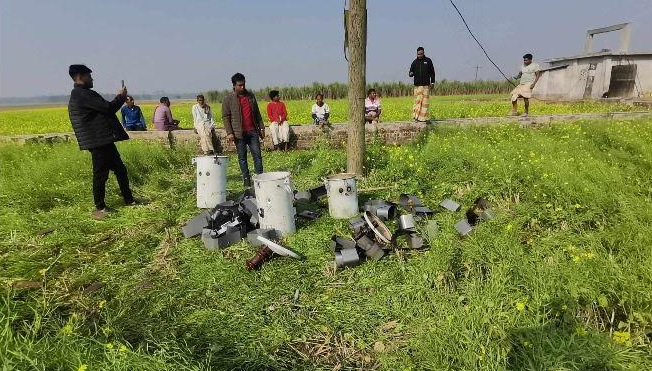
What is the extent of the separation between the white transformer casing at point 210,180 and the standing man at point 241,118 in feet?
2.76

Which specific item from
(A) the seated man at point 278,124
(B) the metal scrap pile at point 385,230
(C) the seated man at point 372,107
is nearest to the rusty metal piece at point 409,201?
(B) the metal scrap pile at point 385,230

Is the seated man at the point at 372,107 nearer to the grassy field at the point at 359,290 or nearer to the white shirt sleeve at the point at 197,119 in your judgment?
the white shirt sleeve at the point at 197,119

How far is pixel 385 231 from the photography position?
4.04 metres

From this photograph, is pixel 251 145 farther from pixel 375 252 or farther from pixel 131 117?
pixel 131 117

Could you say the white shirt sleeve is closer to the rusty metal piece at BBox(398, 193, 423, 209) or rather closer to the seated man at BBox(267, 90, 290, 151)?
the seated man at BBox(267, 90, 290, 151)

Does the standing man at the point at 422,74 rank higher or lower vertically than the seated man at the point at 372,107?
higher

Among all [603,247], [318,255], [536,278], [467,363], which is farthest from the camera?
[318,255]

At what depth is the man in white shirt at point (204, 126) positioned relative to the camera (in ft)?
28.1

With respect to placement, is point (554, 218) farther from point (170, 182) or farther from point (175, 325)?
point (170, 182)

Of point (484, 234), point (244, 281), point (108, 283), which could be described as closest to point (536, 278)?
point (484, 234)

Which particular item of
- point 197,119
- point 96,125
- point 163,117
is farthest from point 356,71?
point 163,117

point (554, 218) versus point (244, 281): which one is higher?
point (554, 218)

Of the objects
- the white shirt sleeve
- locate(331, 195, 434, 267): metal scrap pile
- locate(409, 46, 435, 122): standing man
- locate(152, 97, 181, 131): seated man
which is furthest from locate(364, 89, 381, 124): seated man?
locate(331, 195, 434, 267): metal scrap pile

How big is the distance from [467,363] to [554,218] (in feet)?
8.35
